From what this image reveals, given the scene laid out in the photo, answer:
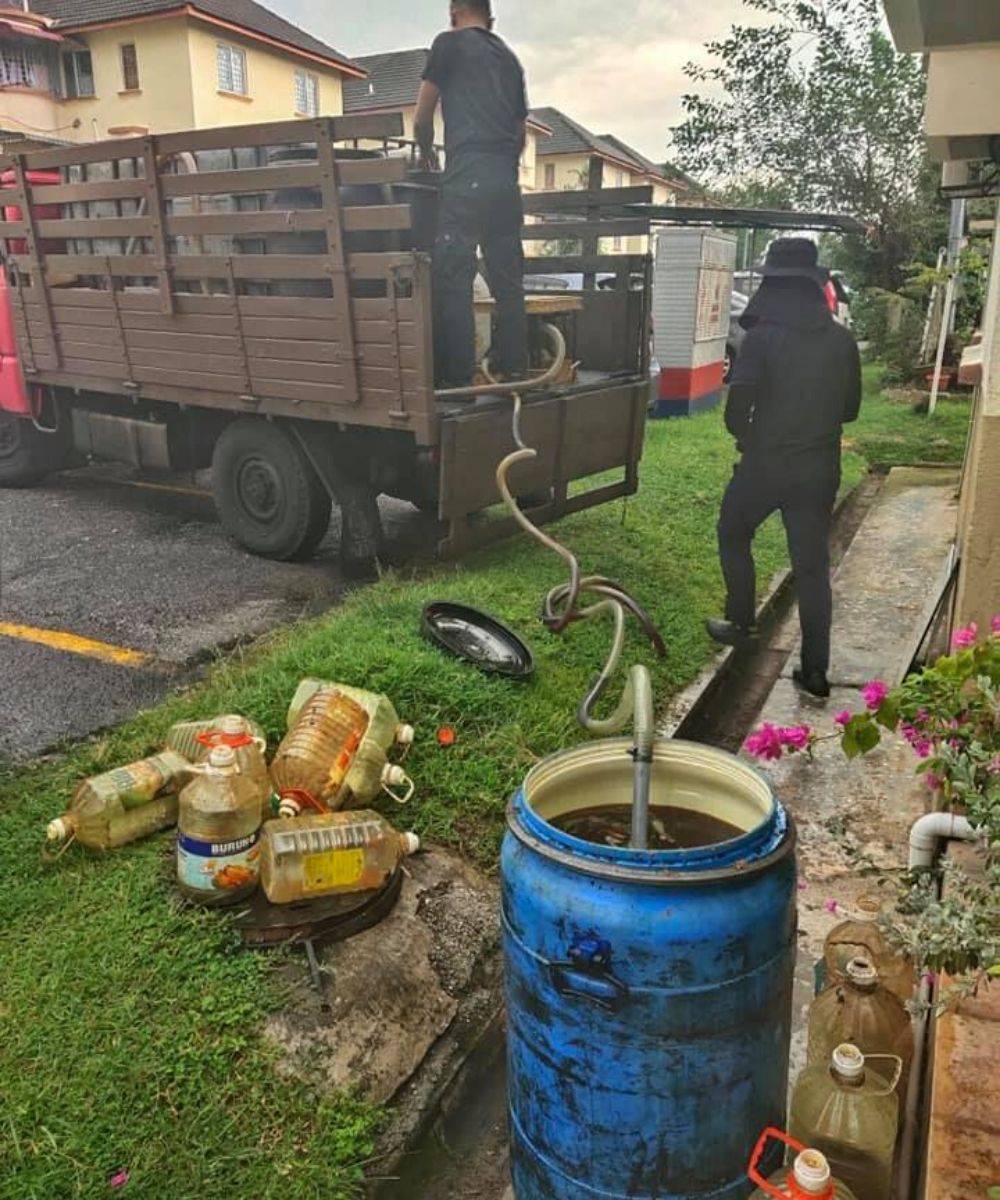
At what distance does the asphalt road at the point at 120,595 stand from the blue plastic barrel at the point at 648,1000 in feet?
8.15

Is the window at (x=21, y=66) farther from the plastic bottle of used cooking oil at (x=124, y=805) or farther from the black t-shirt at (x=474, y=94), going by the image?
the plastic bottle of used cooking oil at (x=124, y=805)

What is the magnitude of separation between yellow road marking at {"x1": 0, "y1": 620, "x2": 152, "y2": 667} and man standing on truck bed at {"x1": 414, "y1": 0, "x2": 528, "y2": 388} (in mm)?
2137

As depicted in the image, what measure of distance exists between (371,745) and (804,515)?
2.42 m

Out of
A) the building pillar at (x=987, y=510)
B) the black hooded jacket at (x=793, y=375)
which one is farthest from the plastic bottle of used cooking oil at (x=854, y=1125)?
the black hooded jacket at (x=793, y=375)

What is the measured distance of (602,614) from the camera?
4961 millimetres

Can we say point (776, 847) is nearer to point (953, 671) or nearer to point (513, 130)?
point (953, 671)

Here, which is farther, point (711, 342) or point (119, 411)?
point (711, 342)

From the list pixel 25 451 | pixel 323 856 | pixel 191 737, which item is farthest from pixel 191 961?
pixel 25 451

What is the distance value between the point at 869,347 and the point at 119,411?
15.4m

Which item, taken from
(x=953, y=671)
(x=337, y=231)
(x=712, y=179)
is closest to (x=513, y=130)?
(x=337, y=231)

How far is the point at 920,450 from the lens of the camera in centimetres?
1062

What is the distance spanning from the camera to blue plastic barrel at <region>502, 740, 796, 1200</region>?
5.88 ft

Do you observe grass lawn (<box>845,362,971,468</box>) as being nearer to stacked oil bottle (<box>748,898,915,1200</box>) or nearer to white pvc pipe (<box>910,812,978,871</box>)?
white pvc pipe (<box>910,812,978,871</box>)

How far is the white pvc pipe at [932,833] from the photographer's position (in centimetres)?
253
